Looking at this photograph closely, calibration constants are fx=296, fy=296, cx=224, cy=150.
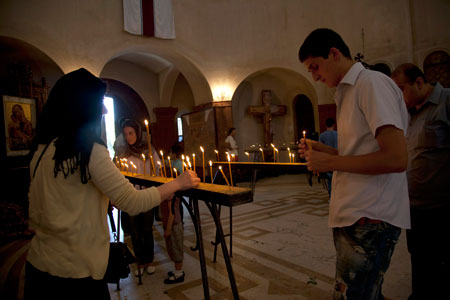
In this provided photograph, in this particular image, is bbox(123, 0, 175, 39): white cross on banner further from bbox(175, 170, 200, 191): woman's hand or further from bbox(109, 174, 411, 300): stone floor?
bbox(175, 170, 200, 191): woman's hand

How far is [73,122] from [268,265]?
2.86m

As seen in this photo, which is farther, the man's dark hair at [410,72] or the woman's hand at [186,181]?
the man's dark hair at [410,72]

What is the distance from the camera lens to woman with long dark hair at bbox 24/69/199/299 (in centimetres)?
140

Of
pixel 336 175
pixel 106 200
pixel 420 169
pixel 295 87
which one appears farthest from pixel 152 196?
pixel 295 87

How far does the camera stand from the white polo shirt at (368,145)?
1.24m

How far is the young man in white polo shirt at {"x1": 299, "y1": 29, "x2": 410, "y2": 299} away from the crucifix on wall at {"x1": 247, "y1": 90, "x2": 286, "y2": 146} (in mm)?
10986

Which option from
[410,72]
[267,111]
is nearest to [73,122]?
[410,72]

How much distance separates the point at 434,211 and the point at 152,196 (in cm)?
197

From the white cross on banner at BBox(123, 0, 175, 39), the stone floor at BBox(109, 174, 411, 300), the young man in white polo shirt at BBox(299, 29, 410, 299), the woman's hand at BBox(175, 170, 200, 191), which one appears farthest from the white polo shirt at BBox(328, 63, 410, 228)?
the white cross on banner at BBox(123, 0, 175, 39)

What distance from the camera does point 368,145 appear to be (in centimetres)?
133

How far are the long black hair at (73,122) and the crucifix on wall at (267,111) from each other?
433 inches

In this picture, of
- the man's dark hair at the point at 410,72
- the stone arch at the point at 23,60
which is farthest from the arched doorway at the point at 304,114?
the man's dark hair at the point at 410,72

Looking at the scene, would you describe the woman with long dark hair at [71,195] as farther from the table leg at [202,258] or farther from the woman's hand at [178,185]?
the table leg at [202,258]

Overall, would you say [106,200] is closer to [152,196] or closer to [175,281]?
[152,196]
